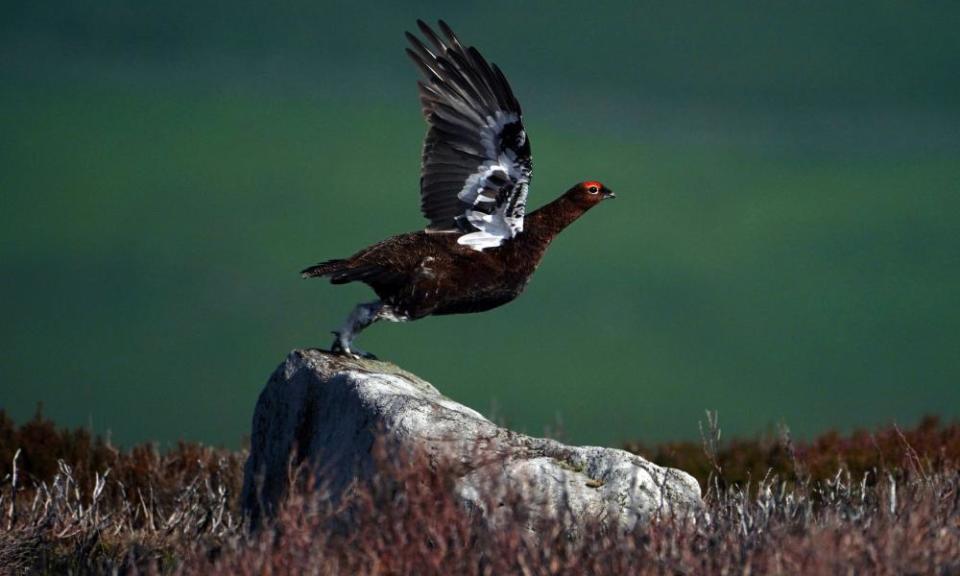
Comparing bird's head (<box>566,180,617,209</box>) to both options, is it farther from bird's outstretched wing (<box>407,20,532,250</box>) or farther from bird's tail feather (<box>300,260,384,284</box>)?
bird's tail feather (<box>300,260,384,284</box>)

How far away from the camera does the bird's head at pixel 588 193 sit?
26.9 ft

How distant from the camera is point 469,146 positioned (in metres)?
7.95

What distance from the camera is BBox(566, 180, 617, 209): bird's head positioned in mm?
8203

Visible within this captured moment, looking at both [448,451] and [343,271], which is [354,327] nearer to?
[343,271]

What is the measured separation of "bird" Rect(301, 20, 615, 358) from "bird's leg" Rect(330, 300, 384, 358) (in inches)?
8.8

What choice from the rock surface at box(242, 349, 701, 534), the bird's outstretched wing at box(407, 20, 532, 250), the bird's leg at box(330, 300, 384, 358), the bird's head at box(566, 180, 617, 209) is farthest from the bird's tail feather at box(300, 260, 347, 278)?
the bird's head at box(566, 180, 617, 209)

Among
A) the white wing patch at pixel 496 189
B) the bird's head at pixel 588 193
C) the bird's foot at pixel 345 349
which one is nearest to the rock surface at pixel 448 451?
the bird's foot at pixel 345 349

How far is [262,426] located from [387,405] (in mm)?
1626

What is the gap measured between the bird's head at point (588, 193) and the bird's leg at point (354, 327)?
6.03 feet

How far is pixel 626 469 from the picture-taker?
563 centimetres

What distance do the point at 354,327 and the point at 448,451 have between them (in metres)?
1.76

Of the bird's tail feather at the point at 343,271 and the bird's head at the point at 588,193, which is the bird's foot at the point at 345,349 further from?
the bird's head at the point at 588,193

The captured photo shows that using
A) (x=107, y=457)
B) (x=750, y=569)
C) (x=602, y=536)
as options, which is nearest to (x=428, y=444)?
(x=602, y=536)

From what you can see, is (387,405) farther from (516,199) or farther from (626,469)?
(516,199)
